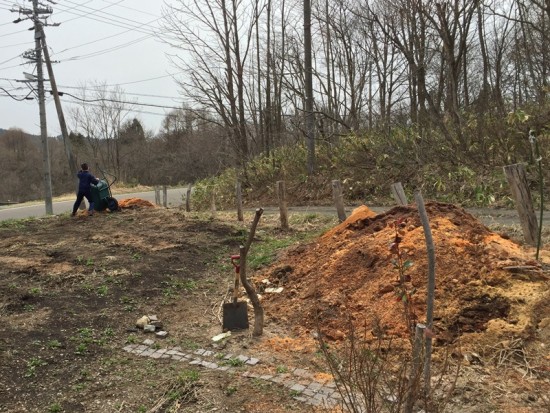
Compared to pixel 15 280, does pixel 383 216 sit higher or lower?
higher

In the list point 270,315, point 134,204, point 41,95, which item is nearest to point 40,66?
point 41,95

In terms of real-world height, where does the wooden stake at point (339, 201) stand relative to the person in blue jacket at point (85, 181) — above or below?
below

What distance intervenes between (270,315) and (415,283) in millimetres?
1623

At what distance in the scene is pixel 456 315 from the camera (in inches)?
168

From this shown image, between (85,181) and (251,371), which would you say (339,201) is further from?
(85,181)

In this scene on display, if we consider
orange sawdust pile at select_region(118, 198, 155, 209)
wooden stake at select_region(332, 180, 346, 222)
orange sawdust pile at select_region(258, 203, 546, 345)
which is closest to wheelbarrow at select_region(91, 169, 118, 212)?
orange sawdust pile at select_region(118, 198, 155, 209)

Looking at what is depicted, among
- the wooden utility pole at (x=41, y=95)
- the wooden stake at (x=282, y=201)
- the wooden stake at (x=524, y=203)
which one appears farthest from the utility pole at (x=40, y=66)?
the wooden stake at (x=524, y=203)

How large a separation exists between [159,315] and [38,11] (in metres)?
21.7

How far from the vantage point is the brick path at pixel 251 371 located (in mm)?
3418

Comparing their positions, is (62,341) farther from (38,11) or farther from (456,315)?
(38,11)

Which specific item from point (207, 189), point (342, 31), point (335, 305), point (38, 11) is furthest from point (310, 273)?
point (38, 11)

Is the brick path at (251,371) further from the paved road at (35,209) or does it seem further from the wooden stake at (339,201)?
the paved road at (35,209)

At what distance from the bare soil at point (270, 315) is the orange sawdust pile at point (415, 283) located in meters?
0.02

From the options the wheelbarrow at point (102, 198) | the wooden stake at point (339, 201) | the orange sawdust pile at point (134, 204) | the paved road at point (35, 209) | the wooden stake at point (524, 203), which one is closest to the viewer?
the wooden stake at point (524, 203)
